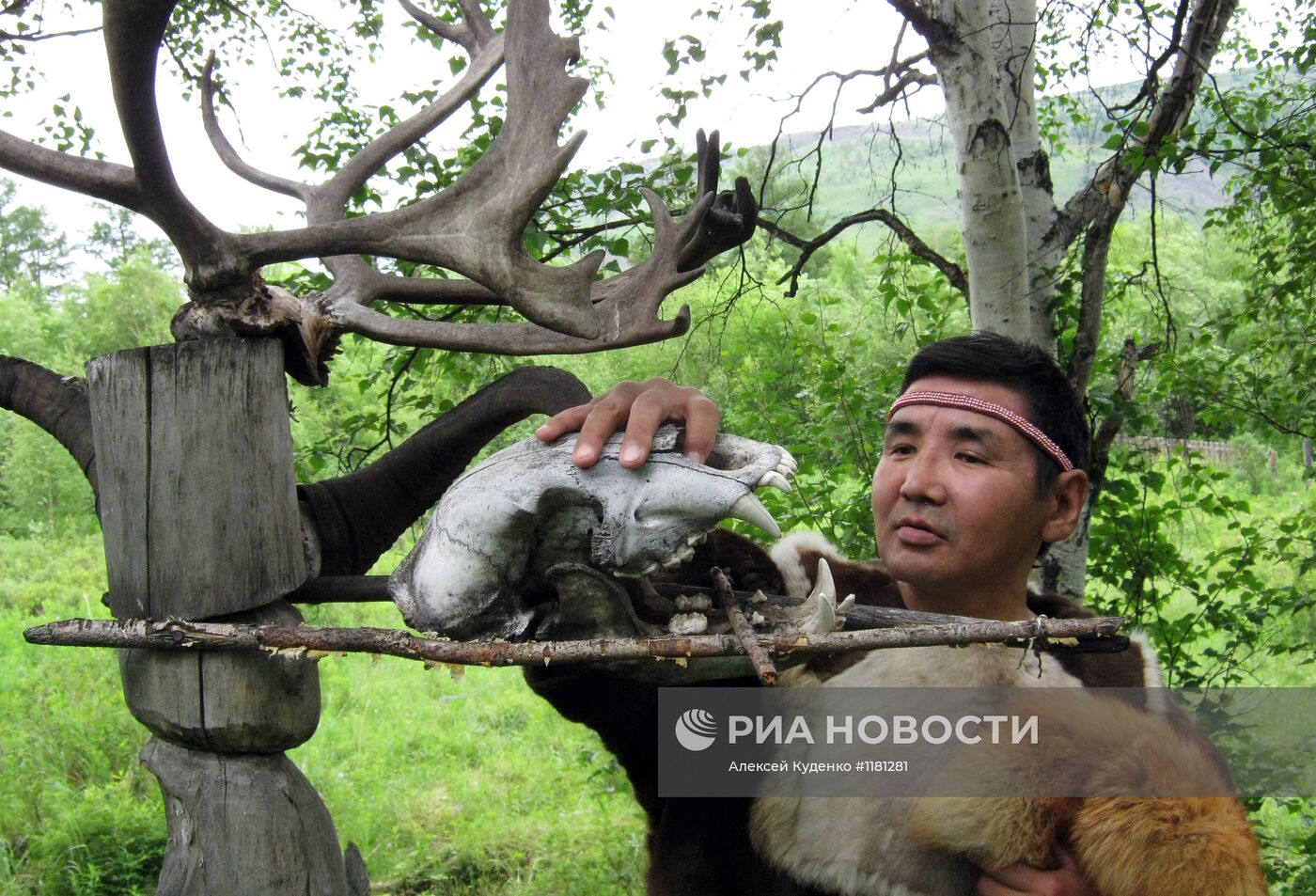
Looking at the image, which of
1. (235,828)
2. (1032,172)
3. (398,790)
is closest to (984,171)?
Result: (1032,172)

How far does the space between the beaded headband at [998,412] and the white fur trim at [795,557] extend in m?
0.35

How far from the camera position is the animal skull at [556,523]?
1398 mm

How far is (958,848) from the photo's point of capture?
163 centimetres

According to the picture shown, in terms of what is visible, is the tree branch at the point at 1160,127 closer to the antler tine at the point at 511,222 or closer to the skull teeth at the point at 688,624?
the antler tine at the point at 511,222

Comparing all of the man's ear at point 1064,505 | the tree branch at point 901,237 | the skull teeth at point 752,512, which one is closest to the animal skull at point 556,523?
the skull teeth at point 752,512

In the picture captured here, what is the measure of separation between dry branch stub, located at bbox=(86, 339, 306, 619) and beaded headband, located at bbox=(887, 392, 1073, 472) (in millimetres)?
1218

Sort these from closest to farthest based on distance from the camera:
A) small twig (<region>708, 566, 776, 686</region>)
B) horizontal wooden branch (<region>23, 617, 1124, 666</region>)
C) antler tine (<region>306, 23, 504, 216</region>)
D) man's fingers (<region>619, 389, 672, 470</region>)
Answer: small twig (<region>708, 566, 776, 686</region>)
horizontal wooden branch (<region>23, 617, 1124, 666</region>)
man's fingers (<region>619, 389, 672, 470</region>)
antler tine (<region>306, 23, 504, 216</region>)

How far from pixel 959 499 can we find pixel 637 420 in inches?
29.5

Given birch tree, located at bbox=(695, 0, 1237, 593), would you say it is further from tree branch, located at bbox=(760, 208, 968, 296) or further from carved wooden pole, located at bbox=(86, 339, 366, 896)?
carved wooden pole, located at bbox=(86, 339, 366, 896)

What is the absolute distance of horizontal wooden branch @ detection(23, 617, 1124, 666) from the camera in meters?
1.32

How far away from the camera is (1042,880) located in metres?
1.61

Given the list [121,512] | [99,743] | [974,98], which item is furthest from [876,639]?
[99,743]

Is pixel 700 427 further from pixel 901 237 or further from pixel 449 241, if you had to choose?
pixel 901 237

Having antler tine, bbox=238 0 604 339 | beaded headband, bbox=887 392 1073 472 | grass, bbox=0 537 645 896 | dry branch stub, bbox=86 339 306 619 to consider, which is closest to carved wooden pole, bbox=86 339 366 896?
dry branch stub, bbox=86 339 306 619
